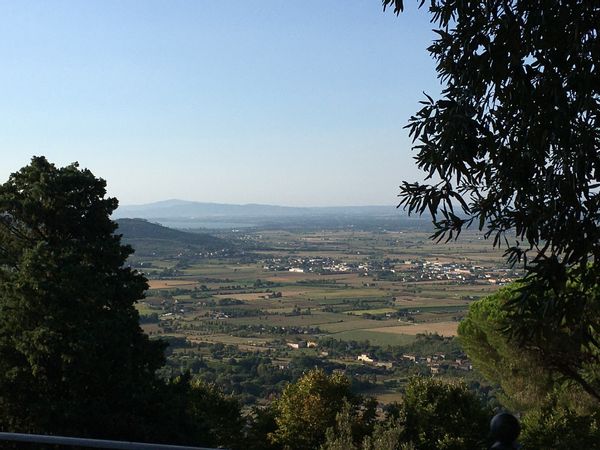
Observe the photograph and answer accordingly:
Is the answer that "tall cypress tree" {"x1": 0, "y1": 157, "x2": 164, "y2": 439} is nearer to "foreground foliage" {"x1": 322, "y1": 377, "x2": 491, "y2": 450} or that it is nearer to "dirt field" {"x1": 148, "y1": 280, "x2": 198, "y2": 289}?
"foreground foliage" {"x1": 322, "y1": 377, "x2": 491, "y2": 450}

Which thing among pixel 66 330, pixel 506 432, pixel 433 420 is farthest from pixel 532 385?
pixel 506 432

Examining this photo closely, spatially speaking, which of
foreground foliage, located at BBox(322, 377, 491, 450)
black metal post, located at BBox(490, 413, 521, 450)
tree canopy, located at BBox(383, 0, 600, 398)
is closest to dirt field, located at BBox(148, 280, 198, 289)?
foreground foliage, located at BBox(322, 377, 491, 450)

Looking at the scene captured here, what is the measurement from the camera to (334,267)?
124m

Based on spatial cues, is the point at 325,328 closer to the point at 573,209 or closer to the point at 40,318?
the point at 40,318

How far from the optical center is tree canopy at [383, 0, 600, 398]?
516cm

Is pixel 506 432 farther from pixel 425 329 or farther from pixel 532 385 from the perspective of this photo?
pixel 425 329

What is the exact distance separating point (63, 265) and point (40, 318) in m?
1.21

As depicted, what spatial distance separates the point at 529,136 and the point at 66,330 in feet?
36.0

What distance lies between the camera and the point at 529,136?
5535mm

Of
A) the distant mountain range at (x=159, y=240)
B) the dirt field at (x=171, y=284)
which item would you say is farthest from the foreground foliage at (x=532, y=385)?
the distant mountain range at (x=159, y=240)

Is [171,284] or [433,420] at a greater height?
[433,420]

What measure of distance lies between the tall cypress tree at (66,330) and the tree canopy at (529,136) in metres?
9.34

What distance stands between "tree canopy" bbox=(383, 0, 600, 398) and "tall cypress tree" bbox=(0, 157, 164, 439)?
30.6 ft

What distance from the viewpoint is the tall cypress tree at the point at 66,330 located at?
13.0 metres
